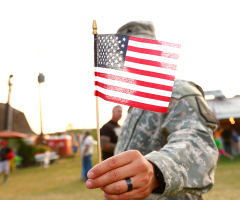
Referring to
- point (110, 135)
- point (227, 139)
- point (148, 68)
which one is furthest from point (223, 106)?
point (148, 68)

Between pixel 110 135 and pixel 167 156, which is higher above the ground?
pixel 167 156

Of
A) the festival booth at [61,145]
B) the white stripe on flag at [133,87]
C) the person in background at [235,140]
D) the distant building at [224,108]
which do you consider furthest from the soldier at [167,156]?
the festival booth at [61,145]

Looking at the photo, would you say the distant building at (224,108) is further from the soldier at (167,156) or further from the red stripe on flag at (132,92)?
the red stripe on flag at (132,92)

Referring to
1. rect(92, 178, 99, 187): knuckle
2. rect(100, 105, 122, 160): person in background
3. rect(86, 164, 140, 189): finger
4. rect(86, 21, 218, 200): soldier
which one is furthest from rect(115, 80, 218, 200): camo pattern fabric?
rect(100, 105, 122, 160): person in background

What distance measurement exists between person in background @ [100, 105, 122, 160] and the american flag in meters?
3.18

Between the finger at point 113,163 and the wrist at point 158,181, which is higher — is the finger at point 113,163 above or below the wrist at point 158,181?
above

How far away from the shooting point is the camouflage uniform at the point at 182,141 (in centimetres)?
103

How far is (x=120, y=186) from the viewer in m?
0.85

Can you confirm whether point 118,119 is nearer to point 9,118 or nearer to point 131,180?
point 131,180

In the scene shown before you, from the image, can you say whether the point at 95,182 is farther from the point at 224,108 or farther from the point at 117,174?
the point at 224,108

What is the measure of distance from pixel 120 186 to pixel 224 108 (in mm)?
14485

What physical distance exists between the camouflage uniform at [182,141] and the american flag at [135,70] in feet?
0.55

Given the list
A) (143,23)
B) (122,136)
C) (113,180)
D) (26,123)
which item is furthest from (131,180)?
(26,123)

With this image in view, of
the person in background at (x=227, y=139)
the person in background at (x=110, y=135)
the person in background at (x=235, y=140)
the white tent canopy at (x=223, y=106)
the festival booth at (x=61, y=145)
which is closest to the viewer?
the person in background at (x=110, y=135)
